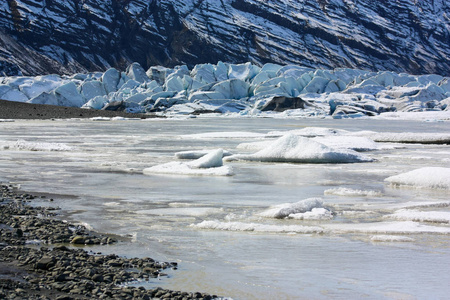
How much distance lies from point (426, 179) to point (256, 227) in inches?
140

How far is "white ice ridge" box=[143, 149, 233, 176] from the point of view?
9.22 metres

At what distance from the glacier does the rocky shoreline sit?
3565 cm

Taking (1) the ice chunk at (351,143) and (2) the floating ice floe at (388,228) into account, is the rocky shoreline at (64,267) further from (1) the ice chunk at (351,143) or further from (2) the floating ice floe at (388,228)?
(1) the ice chunk at (351,143)

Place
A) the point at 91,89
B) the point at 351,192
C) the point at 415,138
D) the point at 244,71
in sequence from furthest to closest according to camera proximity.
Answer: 1. the point at 244,71
2. the point at 91,89
3. the point at 415,138
4. the point at 351,192

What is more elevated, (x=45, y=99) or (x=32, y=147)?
(x=32, y=147)

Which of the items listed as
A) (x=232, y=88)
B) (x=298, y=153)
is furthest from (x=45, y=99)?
(x=298, y=153)

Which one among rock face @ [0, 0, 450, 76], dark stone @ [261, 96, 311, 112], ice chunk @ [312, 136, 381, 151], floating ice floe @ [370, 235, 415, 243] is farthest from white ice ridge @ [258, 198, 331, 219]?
rock face @ [0, 0, 450, 76]

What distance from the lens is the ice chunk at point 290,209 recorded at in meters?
5.79

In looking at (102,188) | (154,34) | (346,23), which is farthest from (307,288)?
(346,23)

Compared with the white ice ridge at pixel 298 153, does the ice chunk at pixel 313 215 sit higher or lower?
higher

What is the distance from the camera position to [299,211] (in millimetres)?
5926

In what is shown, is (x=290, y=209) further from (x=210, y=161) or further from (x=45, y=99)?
(x=45, y=99)

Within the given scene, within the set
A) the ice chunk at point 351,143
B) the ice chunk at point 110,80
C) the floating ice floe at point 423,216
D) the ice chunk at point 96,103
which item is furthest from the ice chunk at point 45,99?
the floating ice floe at point 423,216

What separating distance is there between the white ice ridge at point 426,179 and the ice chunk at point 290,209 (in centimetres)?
243
